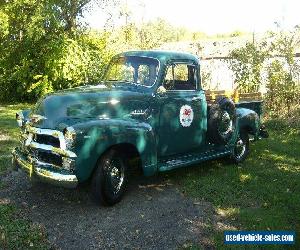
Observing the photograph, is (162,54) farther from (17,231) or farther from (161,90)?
(17,231)

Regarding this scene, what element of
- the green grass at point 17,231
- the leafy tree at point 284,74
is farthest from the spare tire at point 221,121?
the leafy tree at point 284,74

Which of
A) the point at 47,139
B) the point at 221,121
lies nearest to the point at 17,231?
the point at 47,139

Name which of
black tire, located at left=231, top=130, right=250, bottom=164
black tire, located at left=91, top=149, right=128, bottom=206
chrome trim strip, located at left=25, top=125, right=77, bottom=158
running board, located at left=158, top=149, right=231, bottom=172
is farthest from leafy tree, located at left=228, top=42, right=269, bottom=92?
chrome trim strip, located at left=25, top=125, right=77, bottom=158

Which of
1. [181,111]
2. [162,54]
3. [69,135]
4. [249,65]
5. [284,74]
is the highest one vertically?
[162,54]

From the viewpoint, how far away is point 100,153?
5.41 m

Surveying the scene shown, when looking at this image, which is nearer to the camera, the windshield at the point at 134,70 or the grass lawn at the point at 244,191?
the grass lawn at the point at 244,191

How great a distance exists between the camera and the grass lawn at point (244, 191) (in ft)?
16.6

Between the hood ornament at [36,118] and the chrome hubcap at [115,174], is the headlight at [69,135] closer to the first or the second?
the hood ornament at [36,118]

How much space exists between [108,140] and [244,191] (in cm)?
245

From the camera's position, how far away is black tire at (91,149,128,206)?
18.2 ft

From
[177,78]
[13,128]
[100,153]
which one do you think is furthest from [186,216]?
[13,128]

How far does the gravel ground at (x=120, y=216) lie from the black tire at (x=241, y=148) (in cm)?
189

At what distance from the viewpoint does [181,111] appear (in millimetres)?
6727

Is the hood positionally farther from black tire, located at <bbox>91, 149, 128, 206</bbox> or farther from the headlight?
black tire, located at <bbox>91, 149, 128, 206</bbox>
